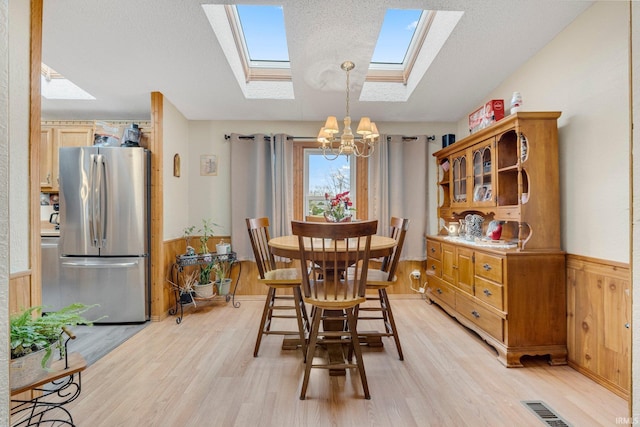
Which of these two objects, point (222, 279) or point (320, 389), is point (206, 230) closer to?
point (222, 279)

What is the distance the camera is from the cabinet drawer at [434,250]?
3264mm

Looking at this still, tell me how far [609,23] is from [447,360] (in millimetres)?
2489

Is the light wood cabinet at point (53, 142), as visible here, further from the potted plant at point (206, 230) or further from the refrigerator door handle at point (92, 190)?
the potted plant at point (206, 230)

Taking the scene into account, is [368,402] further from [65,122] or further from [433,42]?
[65,122]

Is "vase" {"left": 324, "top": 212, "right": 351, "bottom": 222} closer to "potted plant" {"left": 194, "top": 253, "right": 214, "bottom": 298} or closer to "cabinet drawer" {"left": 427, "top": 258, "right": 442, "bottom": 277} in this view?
"cabinet drawer" {"left": 427, "top": 258, "right": 442, "bottom": 277}

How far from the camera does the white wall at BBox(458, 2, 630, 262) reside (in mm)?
1755

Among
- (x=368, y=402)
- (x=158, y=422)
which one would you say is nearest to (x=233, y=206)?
(x=158, y=422)

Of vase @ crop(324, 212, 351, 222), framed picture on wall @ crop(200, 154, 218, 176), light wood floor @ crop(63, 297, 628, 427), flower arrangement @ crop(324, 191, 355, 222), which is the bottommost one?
light wood floor @ crop(63, 297, 628, 427)

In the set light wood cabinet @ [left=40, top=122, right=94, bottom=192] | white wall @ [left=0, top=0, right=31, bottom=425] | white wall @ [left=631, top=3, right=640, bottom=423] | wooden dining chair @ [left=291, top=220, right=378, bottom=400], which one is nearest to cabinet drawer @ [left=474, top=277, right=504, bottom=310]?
wooden dining chair @ [left=291, top=220, right=378, bottom=400]

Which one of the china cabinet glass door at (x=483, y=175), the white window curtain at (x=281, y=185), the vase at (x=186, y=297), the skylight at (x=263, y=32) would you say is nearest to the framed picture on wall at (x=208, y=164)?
the white window curtain at (x=281, y=185)

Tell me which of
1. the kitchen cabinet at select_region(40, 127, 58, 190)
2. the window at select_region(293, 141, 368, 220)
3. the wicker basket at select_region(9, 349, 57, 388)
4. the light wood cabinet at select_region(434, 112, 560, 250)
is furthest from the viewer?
the window at select_region(293, 141, 368, 220)

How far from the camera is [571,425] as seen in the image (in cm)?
153

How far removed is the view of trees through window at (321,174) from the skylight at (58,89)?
2.56m

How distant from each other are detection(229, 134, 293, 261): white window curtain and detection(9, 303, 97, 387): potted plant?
2.42m
